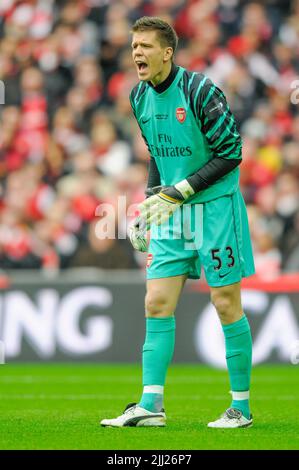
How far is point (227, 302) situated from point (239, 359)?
34 centimetres

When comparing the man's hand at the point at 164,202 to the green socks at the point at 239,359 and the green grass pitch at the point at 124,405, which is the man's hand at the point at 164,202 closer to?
the green socks at the point at 239,359

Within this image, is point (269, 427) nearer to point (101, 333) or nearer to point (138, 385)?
point (138, 385)

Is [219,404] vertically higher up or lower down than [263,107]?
lower down

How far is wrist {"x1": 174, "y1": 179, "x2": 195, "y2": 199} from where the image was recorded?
6488mm

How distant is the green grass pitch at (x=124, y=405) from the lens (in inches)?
227

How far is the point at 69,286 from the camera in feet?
39.7

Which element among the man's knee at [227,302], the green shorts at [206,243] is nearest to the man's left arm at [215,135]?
the green shorts at [206,243]

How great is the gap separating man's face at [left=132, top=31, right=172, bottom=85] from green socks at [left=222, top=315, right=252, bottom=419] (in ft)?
4.82

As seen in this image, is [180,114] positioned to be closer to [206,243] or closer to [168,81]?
[168,81]

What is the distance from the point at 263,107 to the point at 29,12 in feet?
13.2

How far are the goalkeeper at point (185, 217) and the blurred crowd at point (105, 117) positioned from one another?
491 centimetres

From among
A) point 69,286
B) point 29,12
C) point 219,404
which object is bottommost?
point 219,404
